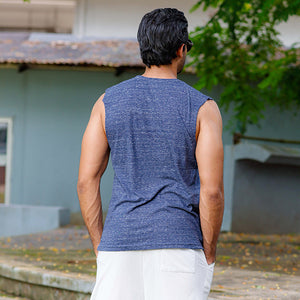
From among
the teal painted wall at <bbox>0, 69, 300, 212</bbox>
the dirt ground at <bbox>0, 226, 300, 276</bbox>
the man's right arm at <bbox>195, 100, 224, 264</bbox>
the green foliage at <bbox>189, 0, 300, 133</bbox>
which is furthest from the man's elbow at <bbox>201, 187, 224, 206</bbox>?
the teal painted wall at <bbox>0, 69, 300, 212</bbox>

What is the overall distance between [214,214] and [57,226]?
9.80m

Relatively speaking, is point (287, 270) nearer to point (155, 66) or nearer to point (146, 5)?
point (155, 66)

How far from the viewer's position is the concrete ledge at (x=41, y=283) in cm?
527

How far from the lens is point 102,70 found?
12805mm

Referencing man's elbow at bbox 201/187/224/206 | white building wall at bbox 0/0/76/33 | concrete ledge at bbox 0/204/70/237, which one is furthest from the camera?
white building wall at bbox 0/0/76/33

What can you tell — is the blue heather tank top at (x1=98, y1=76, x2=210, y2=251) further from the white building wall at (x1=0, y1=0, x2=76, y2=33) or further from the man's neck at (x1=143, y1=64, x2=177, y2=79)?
the white building wall at (x1=0, y1=0, x2=76, y2=33)

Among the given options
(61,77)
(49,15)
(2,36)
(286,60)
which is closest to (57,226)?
(61,77)

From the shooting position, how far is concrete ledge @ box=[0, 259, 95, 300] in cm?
527

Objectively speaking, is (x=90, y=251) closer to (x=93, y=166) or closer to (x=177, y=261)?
(x=93, y=166)

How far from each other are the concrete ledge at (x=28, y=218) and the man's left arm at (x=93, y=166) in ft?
31.0

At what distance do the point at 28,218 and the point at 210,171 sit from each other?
10.0 meters

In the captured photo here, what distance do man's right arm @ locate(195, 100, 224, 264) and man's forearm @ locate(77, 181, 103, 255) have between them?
43 centimetres

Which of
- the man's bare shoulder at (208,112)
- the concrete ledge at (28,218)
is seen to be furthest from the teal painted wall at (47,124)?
the man's bare shoulder at (208,112)

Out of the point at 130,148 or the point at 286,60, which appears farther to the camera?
the point at 286,60
